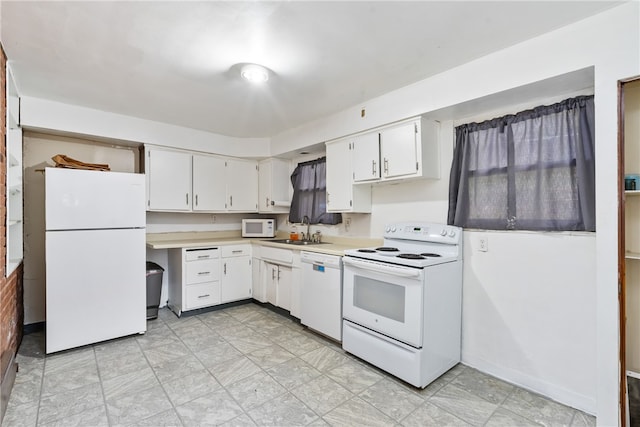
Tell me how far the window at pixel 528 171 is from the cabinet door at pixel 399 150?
0.36 meters

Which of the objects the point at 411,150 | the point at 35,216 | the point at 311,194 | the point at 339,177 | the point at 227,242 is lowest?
the point at 227,242

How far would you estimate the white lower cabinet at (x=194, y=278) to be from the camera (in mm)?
3637

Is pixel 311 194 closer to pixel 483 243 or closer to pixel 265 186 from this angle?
pixel 265 186

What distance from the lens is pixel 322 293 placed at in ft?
10.0

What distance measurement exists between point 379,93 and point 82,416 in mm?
3219

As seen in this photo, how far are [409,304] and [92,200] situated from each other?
2.94 metres

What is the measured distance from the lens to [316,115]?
3.39m

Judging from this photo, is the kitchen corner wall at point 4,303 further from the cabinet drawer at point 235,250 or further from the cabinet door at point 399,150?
the cabinet door at point 399,150

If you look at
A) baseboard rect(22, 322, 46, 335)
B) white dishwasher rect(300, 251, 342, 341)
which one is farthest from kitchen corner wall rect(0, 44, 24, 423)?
white dishwasher rect(300, 251, 342, 341)

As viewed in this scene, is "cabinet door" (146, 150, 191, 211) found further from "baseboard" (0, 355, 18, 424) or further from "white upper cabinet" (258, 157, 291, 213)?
"baseboard" (0, 355, 18, 424)

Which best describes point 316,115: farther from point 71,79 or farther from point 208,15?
point 71,79

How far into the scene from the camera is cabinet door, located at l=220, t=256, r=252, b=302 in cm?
394

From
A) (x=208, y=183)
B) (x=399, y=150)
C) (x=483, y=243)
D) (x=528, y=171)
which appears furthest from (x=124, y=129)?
(x=528, y=171)

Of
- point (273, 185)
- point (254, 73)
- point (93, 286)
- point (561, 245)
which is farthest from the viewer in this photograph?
point (273, 185)
